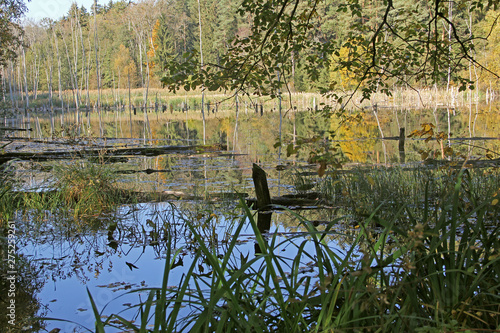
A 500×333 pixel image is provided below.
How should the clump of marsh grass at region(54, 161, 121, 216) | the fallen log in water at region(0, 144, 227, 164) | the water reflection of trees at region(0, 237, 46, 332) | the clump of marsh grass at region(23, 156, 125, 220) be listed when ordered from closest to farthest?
the water reflection of trees at region(0, 237, 46, 332) → the clump of marsh grass at region(23, 156, 125, 220) → the clump of marsh grass at region(54, 161, 121, 216) → the fallen log in water at region(0, 144, 227, 164)

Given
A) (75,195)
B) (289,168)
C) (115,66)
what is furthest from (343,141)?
(115,66)

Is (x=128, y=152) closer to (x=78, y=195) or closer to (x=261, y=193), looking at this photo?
(x=78, y=195)

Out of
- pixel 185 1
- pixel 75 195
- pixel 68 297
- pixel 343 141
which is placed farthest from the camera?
pixel 185 1

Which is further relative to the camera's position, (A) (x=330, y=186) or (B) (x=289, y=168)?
(B) (x=289, y=168)

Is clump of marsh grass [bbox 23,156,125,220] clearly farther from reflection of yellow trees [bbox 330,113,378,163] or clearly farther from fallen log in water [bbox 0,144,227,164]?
reflection of yellow trees [bbox 330,113,378,163]

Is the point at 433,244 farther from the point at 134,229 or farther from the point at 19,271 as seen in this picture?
the point at 134,229

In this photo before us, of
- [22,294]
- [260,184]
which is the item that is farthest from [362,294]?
[260,184]

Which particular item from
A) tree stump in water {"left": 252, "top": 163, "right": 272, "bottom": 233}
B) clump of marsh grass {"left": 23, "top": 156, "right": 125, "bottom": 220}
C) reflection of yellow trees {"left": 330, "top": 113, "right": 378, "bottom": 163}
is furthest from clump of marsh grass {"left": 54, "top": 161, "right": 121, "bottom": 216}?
reflection of yellow trees {"left": 330, "top": 113, "right": 378, "bottom": 163}

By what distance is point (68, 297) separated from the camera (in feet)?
12.9

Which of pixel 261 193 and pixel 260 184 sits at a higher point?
pixel 260 184

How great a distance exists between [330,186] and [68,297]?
4.18m

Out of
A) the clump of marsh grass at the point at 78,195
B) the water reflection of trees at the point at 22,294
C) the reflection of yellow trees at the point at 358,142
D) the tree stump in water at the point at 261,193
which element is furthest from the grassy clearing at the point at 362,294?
the reflection of yellow trees at the point at 358,142

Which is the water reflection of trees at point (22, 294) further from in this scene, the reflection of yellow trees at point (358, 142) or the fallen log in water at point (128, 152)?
the reflection of yellow trees at point (358, 142)

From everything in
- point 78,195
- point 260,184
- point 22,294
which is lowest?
point 22,294
